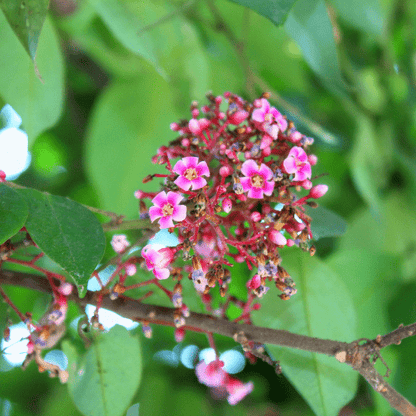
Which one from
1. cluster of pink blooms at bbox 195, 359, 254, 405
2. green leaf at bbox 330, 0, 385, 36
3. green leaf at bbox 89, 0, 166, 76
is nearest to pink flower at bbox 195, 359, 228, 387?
cluster of pink blooms at bbox 195, 359, 254, 405

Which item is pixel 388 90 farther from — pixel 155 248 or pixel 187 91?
pixel 155 248

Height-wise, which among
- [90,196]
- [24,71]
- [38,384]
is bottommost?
[38,384]

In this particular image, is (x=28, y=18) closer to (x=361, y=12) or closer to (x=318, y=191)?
(x=318, y=191)

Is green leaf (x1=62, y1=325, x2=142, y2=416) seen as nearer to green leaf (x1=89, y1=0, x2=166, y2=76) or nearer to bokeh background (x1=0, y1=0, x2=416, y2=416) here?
bokeh background (x1=0, y1=0, x2=416, y2=416)

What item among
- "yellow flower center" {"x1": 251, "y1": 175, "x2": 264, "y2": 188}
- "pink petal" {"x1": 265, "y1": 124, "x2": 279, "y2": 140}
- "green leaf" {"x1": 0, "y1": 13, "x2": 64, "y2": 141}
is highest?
"green leaf" {"x1": 0, "y1": 13, "x2": 64, "y2": 141}

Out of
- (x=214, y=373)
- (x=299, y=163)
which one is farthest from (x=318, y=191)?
(x=214, y=373)

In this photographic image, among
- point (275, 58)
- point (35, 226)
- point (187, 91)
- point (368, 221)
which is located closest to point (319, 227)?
point (35, 226)

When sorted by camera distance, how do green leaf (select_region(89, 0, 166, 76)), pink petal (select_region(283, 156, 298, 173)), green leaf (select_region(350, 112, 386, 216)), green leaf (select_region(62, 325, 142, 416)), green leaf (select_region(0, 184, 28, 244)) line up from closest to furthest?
green leaf (select_region(0, 184, 28, 244)) → pink petal (select_region(283, 156, 298, 173)) → green leaf (select_region(62, 325, 142, 416)) → green leaf (select_region(89, 0, 166, 76)) → green leaf (select_region(350, 112, 386, 216))
